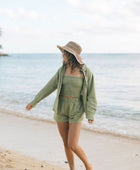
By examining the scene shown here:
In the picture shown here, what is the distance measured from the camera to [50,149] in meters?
4.86

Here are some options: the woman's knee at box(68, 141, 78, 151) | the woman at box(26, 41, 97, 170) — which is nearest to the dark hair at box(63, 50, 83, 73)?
the woman at box(26, 41, 97, 170)

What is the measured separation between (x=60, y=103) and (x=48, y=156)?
1838 millimetres

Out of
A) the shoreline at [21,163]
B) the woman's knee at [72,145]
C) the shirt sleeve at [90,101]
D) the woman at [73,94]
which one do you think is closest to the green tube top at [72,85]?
the woman at [73,94]

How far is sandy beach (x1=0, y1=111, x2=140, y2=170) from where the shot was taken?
3990 mm

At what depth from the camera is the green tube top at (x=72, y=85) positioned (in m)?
2.92

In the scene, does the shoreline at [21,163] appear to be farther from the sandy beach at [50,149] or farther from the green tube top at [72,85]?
the green tube top at [72,85]

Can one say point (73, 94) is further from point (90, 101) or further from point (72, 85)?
point (90, 101)

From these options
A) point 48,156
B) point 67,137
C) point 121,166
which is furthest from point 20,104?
point 67,137

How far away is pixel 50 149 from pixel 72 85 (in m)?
2.36

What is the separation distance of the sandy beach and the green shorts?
3.83ft

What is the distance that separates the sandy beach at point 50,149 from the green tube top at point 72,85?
4.70 feet
